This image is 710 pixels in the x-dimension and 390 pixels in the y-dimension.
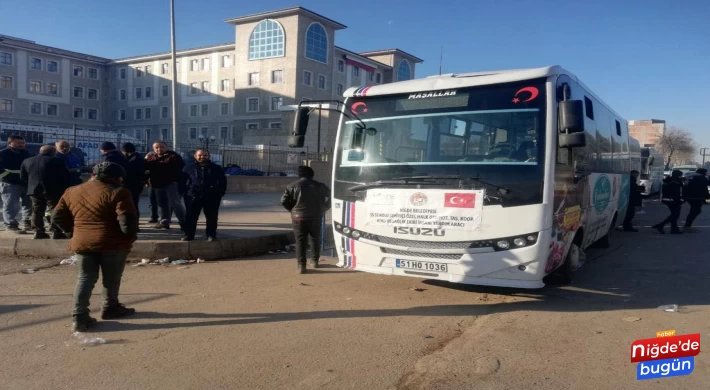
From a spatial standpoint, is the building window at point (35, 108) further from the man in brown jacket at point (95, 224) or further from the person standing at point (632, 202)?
the man in brown jacket at point (95, 224)

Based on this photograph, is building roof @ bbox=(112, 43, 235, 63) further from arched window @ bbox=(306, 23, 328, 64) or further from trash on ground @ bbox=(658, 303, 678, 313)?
trash on ground @ bbox=(658, 303, 678, 313)

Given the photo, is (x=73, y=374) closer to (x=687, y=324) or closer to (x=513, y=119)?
(x=513, y=119)

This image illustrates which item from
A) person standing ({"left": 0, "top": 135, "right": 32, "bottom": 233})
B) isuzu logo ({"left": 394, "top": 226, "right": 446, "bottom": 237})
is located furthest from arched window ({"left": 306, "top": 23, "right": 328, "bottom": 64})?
isuzu logo ({"left": 394, "top": 226, "right": 446, "bottom": 237})

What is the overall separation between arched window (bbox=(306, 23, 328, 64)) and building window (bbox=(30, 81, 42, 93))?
33904mm

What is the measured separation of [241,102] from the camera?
195 ft

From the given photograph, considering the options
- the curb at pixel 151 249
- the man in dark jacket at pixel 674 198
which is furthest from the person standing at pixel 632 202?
the curb at pixel 151 249

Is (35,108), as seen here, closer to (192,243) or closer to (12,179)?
(12,179)

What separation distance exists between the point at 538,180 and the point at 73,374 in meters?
4.78

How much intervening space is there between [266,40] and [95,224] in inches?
2133

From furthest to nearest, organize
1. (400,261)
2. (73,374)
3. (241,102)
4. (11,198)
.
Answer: (241,102)
(11,198)
(400,261)
(73,374)

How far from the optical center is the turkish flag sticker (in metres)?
5.77

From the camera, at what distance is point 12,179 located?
883cm

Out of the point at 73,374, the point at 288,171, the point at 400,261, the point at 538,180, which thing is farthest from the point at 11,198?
the point at 288,171

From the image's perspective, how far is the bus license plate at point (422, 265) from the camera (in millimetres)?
5977
